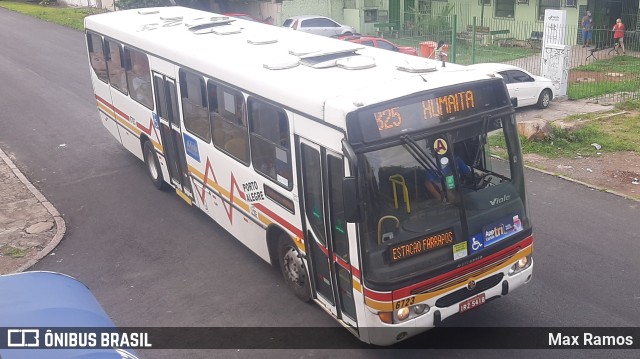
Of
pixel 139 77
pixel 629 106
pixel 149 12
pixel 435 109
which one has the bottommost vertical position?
pixel 629 106

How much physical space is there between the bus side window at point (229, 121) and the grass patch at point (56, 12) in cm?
2733

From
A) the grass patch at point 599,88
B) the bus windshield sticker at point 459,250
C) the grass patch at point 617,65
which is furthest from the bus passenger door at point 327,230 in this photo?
the grass patch at point 617,65

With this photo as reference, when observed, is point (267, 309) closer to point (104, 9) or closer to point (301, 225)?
point (301, 225)

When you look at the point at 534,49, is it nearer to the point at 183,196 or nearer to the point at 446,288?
the point at 183,196

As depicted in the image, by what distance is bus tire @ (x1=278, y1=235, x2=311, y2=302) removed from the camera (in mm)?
7852

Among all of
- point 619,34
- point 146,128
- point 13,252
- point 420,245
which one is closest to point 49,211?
point 13,252

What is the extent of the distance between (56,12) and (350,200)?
132 feet

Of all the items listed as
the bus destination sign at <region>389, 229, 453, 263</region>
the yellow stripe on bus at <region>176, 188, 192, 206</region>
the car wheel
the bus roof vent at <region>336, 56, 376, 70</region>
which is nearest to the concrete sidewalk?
the yellow stripe on bus at <region>176, 188, 192, 206</region>

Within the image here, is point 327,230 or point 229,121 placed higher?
point 229,121

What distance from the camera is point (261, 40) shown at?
985cm

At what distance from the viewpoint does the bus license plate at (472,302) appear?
675 cm

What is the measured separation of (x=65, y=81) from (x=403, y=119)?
18628 millimetres

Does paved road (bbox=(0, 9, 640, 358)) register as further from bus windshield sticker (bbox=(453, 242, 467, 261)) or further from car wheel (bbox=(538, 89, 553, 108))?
car wheel (bbox=(538, 89, 553, 108))

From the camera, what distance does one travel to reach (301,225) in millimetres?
7371
